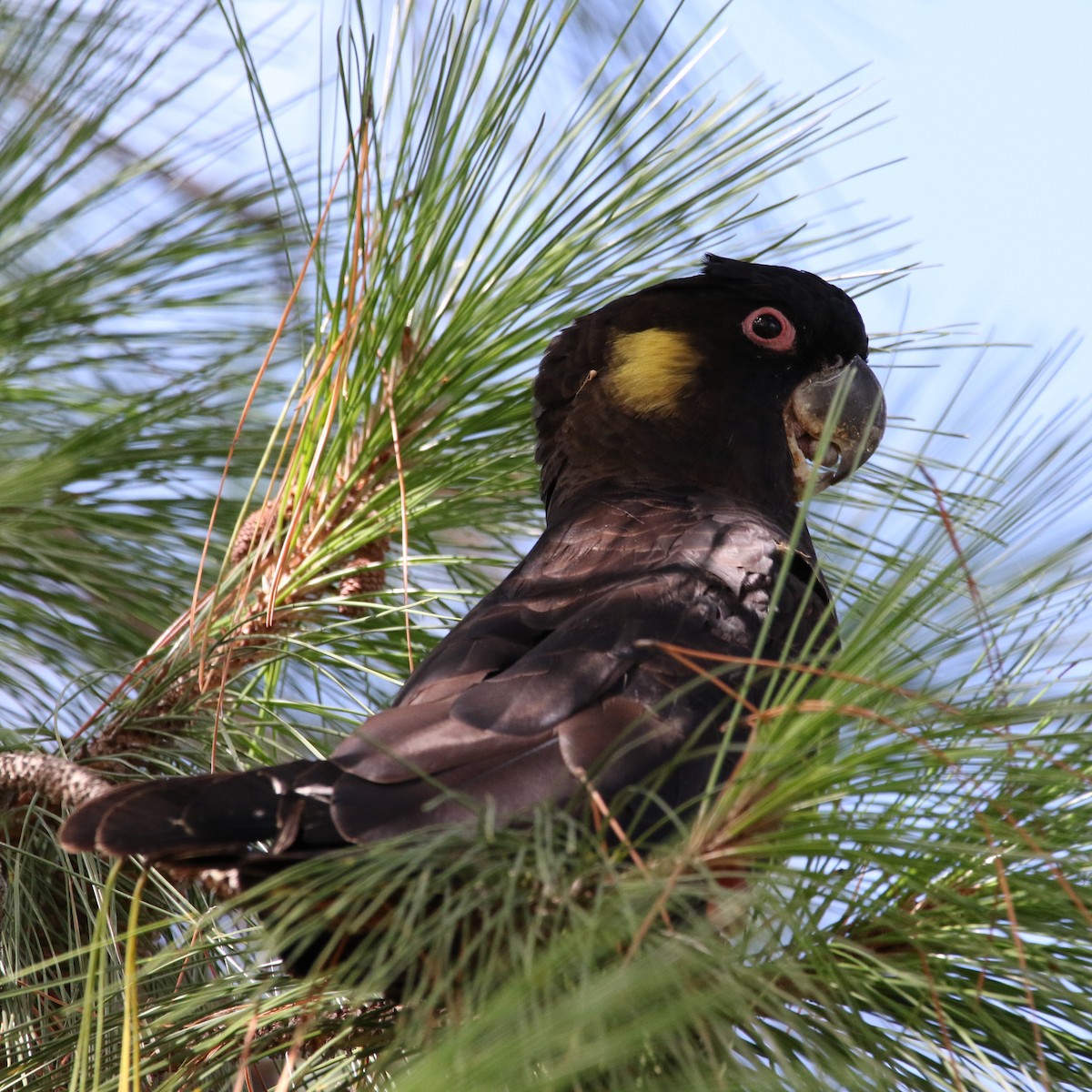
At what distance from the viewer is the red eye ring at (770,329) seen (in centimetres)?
302

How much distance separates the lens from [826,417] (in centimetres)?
291

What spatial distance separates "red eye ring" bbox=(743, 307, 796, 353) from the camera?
3.02 m

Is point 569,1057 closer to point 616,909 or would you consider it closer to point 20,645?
point 616,909

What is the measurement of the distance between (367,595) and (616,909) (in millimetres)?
1265

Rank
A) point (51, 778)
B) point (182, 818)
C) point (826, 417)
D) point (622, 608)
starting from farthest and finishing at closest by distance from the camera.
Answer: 1. point (826, 417)
2. point (622, 608)
3. point (51, 778)
4. point (182, 818)

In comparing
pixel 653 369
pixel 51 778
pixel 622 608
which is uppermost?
pixel 653 369

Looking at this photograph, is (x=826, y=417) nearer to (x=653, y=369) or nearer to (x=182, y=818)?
(x=653, y=369)

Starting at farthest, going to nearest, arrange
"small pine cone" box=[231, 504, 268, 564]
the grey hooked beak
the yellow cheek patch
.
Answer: the yellow cheek patch
the grey hooked beak
"small pine cone" box=[231, 504, 268, 564]

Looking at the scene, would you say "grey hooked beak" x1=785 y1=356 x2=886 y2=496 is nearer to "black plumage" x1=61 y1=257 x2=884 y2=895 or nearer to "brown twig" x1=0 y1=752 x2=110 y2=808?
"black plumage" x1=61 y1=257 x2=884 y2=895

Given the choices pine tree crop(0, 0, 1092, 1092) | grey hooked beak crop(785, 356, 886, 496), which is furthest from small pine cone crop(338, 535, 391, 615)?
grey hooked beak crop(785, 356, 886, 496)

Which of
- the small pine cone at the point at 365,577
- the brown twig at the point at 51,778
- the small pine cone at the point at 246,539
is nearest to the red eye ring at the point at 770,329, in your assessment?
the small pine cone at the point at 365,577

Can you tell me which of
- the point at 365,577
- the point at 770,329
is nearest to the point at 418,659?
the point at 365,577

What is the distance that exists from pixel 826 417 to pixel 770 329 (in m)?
0.26

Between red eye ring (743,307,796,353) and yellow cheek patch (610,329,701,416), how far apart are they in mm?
131
